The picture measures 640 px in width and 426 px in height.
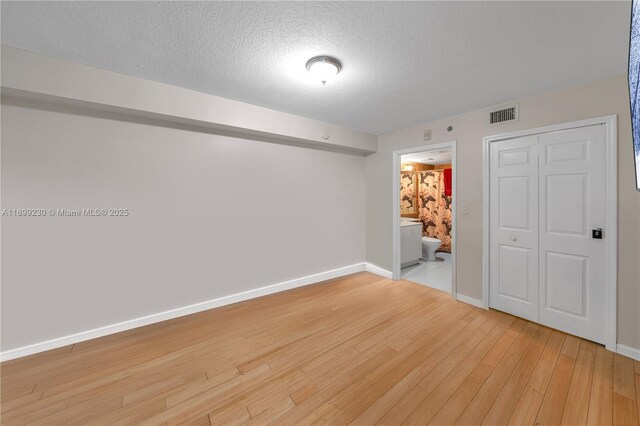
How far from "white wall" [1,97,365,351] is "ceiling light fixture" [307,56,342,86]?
56.9 inches

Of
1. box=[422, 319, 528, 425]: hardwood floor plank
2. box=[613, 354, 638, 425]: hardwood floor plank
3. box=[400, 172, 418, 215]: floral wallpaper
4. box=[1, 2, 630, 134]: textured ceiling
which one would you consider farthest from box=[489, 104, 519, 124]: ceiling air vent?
box=[400, 172, 418, 215]: floral wallpaper

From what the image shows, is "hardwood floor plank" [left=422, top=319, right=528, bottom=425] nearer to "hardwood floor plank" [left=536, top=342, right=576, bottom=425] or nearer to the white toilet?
"hardwood floor plank" [left=536, top=342, right=576, bottom=425]

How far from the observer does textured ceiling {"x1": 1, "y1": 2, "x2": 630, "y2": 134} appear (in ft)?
4.68

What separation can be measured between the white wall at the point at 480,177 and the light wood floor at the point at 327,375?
53 cm

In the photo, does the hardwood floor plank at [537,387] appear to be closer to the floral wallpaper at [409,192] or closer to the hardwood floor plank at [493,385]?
the hardwood floor plank at [493,385]

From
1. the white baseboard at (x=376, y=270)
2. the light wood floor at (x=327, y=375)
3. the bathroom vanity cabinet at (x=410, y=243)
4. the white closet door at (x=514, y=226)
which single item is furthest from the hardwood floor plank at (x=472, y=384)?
the bathroom vanity cabinet at (x=410, y=243)

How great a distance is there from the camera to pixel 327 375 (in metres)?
1.79

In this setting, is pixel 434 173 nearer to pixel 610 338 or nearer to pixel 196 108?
pixel 610 338

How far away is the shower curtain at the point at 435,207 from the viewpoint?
5.76 meters

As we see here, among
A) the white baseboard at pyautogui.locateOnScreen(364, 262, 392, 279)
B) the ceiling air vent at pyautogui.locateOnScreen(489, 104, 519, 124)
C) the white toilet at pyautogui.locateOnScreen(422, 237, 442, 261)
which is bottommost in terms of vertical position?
the white baseboard at pyautogui.locateOnScreen(364, 262, 392, 279)

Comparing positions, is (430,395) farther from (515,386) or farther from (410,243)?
(410,243)

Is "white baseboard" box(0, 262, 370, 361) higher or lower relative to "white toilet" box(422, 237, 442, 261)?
lower

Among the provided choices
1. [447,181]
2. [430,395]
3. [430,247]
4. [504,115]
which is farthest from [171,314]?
[447,181]

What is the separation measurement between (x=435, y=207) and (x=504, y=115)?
3.51 m
